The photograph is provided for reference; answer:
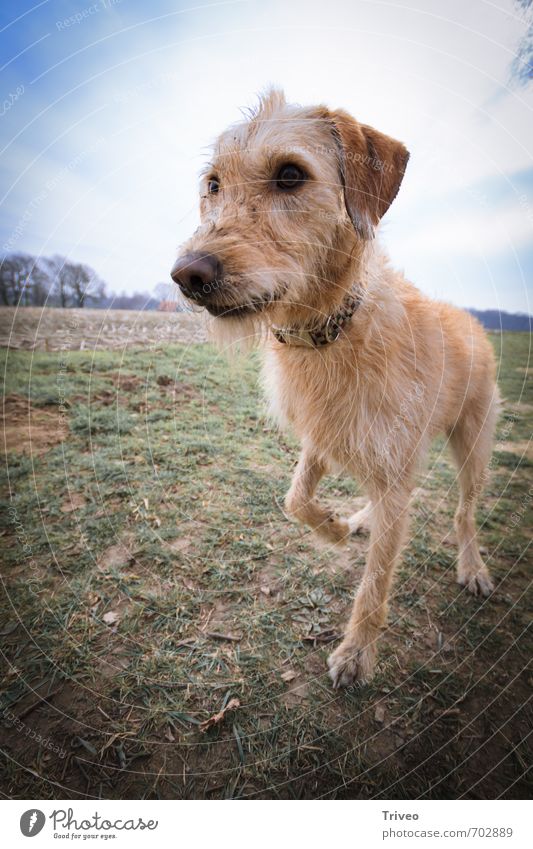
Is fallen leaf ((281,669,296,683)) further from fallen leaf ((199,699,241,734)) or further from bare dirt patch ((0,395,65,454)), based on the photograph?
bare dirt patch ((0,395,65,454))

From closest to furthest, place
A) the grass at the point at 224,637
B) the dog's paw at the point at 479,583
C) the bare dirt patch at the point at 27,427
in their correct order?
1. the grass at the point at 224,637
2. the dog's paw at the point at 479,583
3. the bare dirt patch at the point at 27,427

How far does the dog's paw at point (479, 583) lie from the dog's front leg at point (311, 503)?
1387 mm

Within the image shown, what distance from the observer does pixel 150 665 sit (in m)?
2.71

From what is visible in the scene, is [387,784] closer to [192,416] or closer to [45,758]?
[45,758]

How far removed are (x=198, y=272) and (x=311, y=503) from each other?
7.75 ft

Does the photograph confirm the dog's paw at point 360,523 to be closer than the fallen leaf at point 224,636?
No

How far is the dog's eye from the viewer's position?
2.36 metres

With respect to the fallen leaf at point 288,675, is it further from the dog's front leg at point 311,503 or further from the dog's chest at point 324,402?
the dog's chest at point 324,402

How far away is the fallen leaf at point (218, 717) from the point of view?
7.72 feet

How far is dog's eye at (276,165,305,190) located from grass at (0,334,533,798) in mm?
1387

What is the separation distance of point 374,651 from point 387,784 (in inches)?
32.2

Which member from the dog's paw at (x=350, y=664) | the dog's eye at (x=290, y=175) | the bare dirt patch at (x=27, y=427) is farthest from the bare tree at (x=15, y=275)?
the dog's paw at (x=350, y=664)

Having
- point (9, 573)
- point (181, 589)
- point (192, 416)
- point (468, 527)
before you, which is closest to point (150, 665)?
point (181, 589)

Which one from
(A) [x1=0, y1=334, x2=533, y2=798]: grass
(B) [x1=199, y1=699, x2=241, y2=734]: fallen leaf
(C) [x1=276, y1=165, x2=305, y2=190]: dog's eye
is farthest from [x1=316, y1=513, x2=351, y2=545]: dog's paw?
(C) [x1=276, y1=165, x2=305, y2=190]: dog's eye
